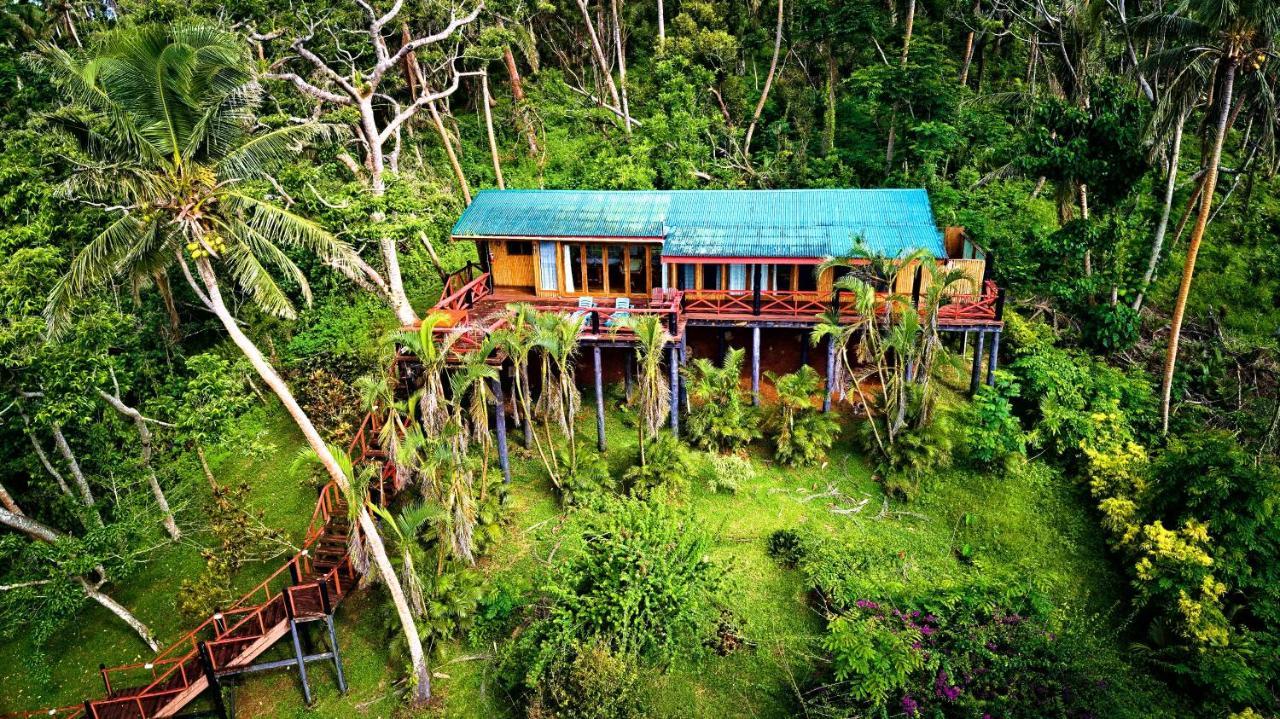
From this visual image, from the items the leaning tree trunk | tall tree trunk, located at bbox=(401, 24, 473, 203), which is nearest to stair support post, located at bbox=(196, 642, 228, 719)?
the leaning tree trunk

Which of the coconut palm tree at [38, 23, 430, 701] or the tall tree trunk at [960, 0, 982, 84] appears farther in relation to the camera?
the tall tree trunk at [960, 0, 982, 84]

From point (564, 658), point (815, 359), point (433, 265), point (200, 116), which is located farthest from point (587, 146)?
point (564, 658)

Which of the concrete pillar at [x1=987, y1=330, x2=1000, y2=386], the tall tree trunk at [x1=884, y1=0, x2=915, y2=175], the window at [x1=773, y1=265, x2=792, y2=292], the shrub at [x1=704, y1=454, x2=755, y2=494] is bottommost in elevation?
the shrub at [x1=704, y1=454, x2=755, y2=494]

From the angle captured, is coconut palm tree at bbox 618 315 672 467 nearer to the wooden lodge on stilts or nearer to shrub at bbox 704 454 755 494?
the wooden lodge on stilts

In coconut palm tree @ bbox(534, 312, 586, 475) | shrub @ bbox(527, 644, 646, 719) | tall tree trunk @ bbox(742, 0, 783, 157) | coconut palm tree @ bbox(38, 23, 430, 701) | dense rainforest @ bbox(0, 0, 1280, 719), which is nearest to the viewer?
coconut palm tree @ bbox(38, 23, 430, 701)

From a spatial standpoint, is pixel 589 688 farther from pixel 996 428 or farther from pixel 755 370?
pixel 996 428
